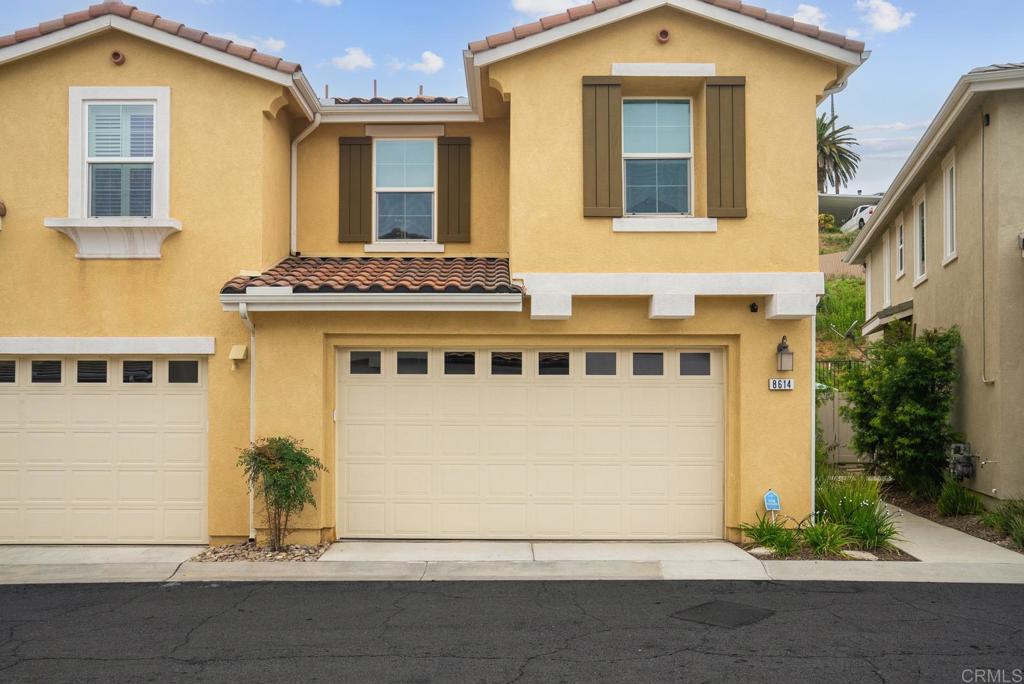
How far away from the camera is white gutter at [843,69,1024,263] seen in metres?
11.3

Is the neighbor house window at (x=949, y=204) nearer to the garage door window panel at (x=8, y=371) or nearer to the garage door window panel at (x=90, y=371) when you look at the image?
the garage door window panel at (x=90, y=371)

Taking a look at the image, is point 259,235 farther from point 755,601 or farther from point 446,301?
point 755,601

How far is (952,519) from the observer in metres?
12.3

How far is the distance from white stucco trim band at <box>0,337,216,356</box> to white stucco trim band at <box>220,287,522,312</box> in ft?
2.76

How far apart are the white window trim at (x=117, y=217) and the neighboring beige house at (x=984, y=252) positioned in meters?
10.3

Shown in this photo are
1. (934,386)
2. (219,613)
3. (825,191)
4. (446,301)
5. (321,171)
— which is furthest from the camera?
(825,191)

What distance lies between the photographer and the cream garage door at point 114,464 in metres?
10.9

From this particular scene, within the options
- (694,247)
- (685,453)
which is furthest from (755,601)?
(694,247)

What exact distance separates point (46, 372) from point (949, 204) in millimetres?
13458

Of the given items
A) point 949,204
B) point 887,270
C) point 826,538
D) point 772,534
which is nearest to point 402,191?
point 772,534

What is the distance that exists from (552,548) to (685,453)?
2.05 m

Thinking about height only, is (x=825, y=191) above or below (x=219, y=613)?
above

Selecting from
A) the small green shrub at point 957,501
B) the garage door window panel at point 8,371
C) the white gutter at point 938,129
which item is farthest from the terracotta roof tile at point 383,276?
the small green shrub at point 957,501

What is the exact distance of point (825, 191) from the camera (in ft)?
172
